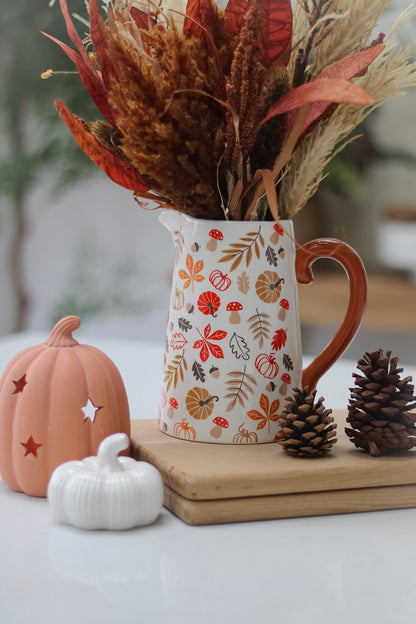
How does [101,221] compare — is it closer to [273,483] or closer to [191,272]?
[191,272]

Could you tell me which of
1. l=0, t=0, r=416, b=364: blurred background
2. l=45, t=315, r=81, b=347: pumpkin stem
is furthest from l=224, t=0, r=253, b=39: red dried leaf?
l=0, t=0, r=416, b=364: blurred background

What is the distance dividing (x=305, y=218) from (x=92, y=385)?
2397mm

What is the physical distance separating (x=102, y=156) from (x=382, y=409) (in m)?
0.32

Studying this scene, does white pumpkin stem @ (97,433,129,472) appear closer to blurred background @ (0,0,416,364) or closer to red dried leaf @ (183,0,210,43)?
red dried leaf @ (183,0,210,43)

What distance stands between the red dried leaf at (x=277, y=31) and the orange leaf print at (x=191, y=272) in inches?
6.8

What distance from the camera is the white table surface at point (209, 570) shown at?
42cm

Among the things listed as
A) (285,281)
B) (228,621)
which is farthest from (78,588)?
(285,281)

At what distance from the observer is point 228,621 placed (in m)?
0.41

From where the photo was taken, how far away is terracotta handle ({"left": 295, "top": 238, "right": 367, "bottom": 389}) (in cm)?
68

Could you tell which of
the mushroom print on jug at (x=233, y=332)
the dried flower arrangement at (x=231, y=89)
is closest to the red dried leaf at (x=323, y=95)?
the dried flower arrangement at (x=231, y=89)

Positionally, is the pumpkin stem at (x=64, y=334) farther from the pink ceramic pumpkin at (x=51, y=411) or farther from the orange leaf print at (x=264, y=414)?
the orange leaf print at (x=264, y=414)

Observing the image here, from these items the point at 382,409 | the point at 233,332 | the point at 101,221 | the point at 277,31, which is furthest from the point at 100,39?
the point at 101,221

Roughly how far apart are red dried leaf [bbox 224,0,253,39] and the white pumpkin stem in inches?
13.1

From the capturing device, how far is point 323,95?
0.53 meters
